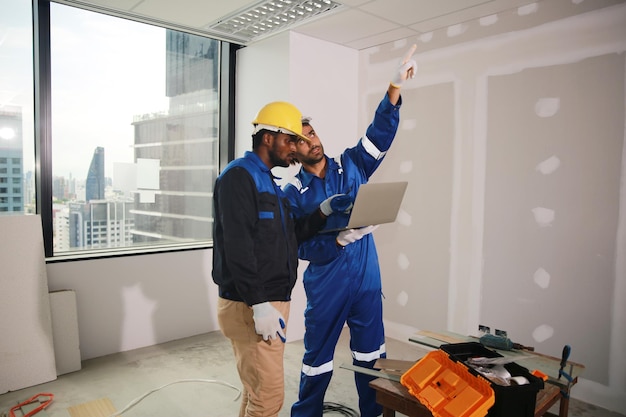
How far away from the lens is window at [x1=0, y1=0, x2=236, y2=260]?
2922mm

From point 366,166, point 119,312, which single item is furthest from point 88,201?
point 366,166

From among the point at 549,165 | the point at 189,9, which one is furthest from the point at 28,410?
the point at 549,165

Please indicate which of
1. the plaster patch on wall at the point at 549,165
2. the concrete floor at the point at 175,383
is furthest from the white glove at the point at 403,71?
the concrete floor at the point at 175,383

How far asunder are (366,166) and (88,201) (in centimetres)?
202

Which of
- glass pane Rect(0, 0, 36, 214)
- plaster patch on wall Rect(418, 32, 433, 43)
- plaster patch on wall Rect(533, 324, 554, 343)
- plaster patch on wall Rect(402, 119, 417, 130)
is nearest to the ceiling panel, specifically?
glass pane Rect(0, 0, 36, 214)

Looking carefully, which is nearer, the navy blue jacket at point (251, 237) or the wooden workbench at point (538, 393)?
the wooden workbench at point (538, 393)

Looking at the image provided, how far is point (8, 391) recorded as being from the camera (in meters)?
2.62

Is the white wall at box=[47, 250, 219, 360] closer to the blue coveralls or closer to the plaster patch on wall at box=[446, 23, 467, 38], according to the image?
the blue coveralls

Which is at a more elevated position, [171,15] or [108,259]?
[171,15]

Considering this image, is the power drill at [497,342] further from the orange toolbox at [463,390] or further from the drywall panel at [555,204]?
the drywall panel at [555,204]

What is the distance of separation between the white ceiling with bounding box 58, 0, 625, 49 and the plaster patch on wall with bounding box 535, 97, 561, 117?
46 cm

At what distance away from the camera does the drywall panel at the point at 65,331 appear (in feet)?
9.33

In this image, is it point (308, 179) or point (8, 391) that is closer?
point (308, 179)

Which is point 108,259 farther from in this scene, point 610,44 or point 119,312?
point 610,44
